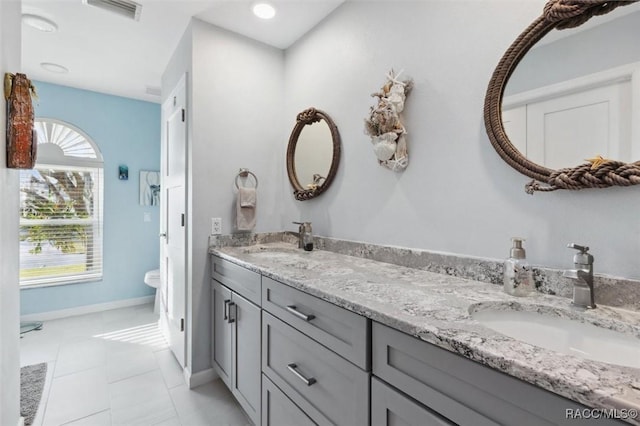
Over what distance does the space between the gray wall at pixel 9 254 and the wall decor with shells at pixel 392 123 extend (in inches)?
64.1

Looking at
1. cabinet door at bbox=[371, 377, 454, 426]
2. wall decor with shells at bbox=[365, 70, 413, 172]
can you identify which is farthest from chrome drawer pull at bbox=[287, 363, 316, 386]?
wall decor with shells at bbox=[365, 70, 413, 172]

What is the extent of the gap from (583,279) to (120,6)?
2.86 meters

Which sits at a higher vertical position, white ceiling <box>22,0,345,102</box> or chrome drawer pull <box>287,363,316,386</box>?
white ceiling <box>22,0,345,102</box>

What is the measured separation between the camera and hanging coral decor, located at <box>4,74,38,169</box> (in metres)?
1.25

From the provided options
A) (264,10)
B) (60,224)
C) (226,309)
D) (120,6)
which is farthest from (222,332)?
(60,224)

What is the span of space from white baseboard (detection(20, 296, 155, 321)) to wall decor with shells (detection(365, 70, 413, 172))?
3721 millimetres

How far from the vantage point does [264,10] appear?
197 cm

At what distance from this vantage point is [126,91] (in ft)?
11.5

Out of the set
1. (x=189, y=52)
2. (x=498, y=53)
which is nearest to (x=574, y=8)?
(x=498, y=53)

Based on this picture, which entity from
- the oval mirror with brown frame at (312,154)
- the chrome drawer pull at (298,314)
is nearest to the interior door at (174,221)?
the oval mirror with brown frame at (312,154)

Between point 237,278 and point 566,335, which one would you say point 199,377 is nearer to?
point 237,278

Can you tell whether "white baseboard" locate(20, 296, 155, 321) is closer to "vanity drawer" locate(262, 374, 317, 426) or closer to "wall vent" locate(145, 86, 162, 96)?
"wall vent" locate(145, 86, 162, 96)

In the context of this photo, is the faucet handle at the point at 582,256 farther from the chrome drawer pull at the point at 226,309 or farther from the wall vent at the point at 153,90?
the wall vent at the point at 153,90

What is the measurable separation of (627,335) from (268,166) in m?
2.17
